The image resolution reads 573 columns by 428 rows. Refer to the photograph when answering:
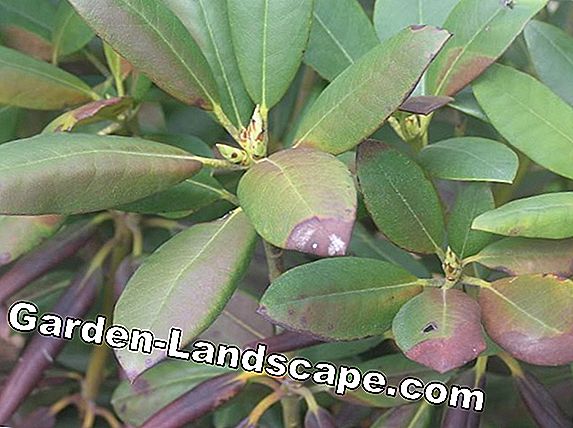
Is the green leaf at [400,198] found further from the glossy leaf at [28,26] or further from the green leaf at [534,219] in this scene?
the glossy leaf at [28,26]

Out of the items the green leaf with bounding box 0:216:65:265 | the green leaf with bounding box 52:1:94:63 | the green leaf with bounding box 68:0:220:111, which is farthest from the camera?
the green leaf with bounding box 52:1:94:63

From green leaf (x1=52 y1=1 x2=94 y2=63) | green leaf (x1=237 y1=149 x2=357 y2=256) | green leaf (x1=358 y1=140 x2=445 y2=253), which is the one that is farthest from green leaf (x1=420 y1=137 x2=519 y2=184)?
green leaf (x1=52 y1=1 x2=94 y2=63)

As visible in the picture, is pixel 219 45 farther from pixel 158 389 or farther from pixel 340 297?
pixel 158 389

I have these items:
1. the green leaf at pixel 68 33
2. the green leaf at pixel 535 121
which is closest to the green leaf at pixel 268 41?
the green leaf at pixel 535 121

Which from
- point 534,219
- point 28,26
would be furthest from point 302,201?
point 28,26

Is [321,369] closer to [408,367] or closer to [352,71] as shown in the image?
[408,367]

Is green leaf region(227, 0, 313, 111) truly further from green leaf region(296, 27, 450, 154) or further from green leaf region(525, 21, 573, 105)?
green leaf region(525, 21, 573, 105)
